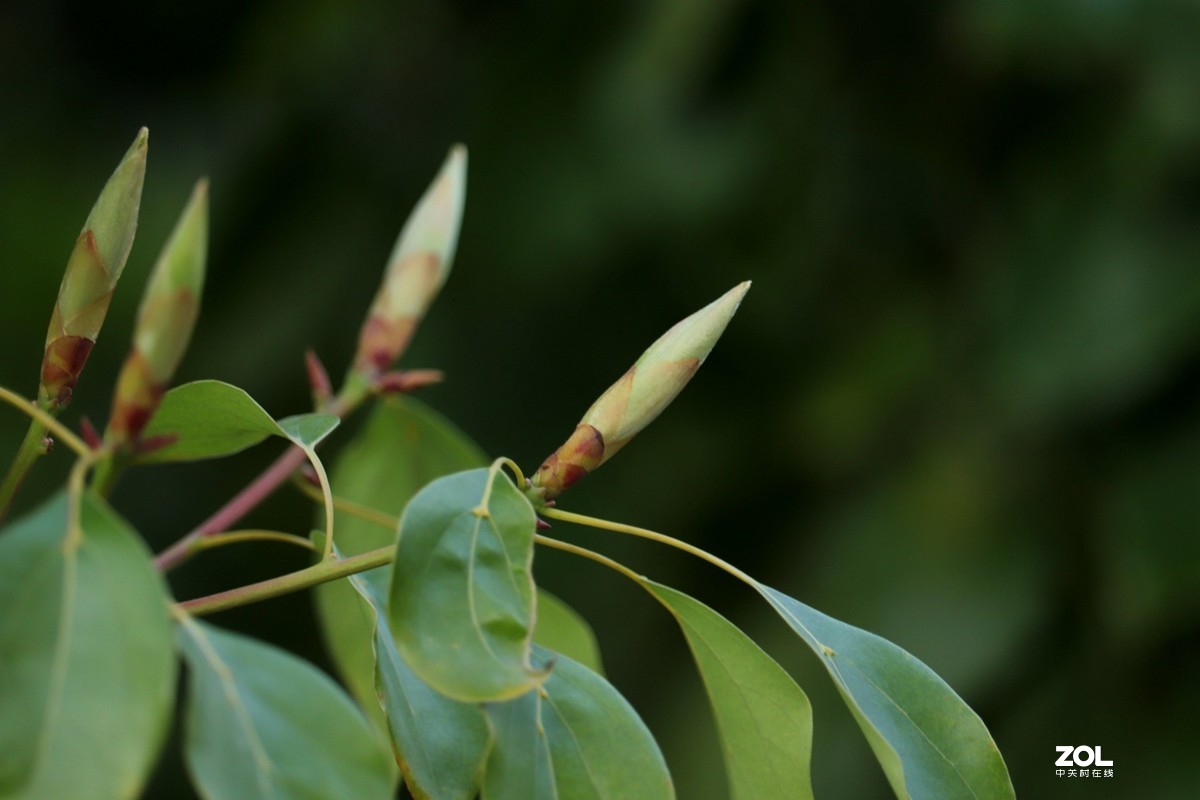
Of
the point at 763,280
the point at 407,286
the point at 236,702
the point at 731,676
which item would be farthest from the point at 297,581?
the point at 763,280

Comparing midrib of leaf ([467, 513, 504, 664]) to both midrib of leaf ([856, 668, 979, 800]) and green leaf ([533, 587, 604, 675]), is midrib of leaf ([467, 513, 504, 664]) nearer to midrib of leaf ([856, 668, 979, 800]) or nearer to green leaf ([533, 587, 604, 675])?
midrib of leaf ([856, 668, 979, 800])

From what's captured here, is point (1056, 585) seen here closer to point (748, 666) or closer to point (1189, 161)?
point (1189, 161)

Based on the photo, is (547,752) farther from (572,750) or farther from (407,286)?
(407,286)

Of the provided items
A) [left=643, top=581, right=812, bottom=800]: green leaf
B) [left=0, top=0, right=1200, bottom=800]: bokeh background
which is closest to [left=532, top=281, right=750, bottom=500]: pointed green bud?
[left=643, top=581, right=812, bottom=800]: green leaf

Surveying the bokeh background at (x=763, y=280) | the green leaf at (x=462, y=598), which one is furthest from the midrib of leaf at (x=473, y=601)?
the bokeh background at (x=763, y=280)

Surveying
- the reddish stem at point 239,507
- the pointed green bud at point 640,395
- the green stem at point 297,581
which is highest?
the pointed green bud at point 640,395

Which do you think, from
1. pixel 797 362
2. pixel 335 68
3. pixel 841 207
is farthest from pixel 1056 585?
pixel 335 68

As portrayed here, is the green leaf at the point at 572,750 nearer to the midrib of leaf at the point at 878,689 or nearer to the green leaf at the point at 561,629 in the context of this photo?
the midrib of leaf at the point at 878,689
